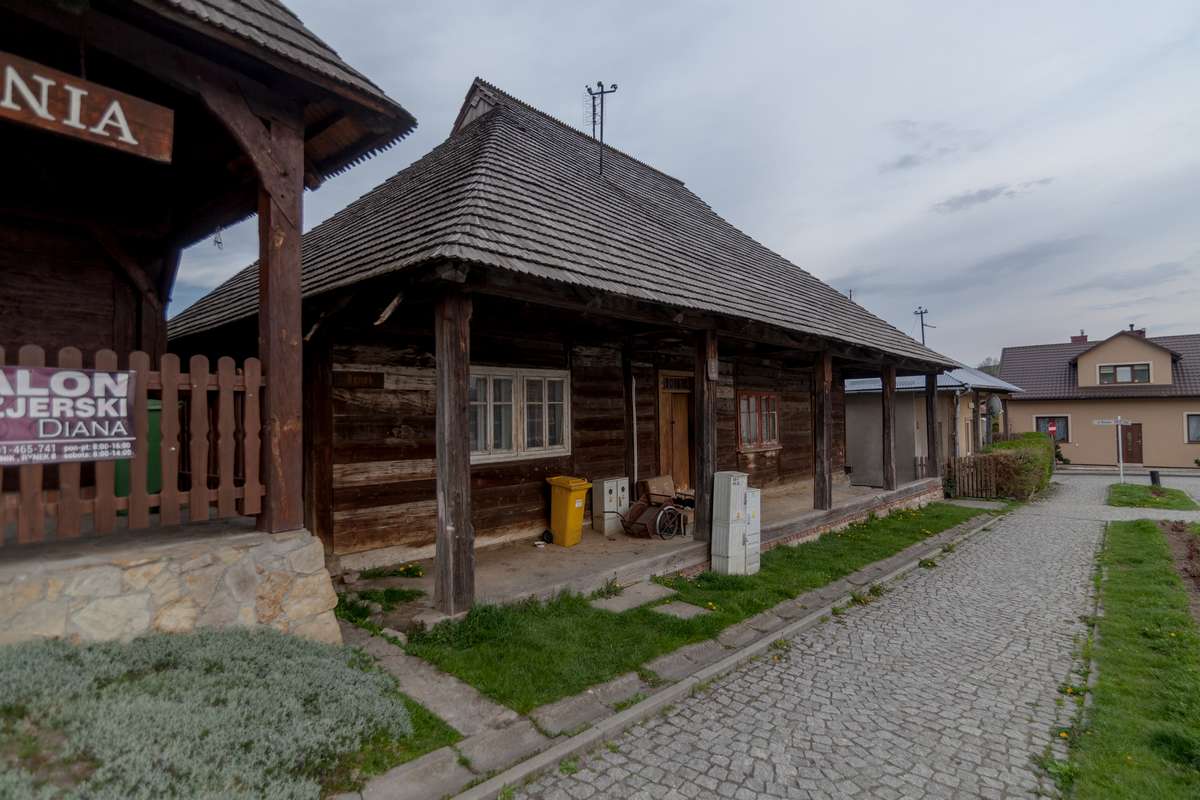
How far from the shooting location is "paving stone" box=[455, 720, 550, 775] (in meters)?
3.26

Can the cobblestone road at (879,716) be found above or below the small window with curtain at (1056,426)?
below

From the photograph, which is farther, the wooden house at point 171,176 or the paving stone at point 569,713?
the paving stone at point 569,713

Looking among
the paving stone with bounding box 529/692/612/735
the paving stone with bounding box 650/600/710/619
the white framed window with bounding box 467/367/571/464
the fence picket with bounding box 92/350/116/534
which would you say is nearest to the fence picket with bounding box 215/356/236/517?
the fence picket with bounding box 92/350/116/534

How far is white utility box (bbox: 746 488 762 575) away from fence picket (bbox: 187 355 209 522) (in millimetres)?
5672

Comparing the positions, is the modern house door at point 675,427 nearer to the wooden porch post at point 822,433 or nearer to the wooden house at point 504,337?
the wooden house at point 504,337

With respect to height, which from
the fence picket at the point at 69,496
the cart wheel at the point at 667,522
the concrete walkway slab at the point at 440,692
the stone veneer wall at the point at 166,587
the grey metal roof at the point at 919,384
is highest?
the grey metal roof at the point at 919,384

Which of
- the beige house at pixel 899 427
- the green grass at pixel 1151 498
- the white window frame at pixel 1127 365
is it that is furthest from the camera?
the white window frame at pixel 1127 365

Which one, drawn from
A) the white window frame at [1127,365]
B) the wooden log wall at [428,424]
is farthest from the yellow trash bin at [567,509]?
the white window frame at [1127,365]

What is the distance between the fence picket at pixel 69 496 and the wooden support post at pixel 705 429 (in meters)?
5.89

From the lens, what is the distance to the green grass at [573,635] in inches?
163

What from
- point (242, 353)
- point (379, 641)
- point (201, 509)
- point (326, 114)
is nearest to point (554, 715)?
point (379, 641)

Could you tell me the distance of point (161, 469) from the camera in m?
3.67

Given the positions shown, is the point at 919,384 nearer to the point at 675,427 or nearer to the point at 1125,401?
the point at 675,427

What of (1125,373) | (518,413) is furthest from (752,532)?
(1125,373)
